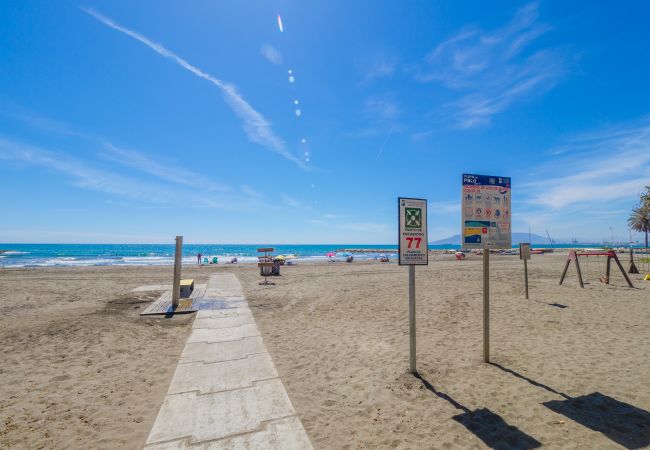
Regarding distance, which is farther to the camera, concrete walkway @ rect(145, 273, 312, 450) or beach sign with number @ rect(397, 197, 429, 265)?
beach sign with number @ rect(397, 197, 429, 265)

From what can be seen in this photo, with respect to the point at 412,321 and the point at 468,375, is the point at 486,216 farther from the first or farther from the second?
the point at 468,375

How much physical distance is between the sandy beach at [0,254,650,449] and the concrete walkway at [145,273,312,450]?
0.76 ft

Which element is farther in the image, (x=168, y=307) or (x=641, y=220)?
(x=641, y=220)

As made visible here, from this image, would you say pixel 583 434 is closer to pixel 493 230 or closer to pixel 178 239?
pixel 493 230

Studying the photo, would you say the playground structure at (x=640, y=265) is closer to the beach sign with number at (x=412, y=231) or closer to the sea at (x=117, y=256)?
the beach sign with number at (x=412, y=231)

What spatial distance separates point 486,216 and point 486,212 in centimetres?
7

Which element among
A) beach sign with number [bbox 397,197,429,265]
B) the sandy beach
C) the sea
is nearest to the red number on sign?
beach sign with number [bbox 397,197,429,265]

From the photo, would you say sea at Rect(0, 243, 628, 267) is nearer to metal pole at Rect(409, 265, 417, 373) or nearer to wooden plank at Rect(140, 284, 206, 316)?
wooden plank at Rect(140, 284, 206, 316)

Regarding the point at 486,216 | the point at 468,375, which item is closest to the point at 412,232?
the point at 486,216

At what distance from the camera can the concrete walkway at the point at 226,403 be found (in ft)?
11.2

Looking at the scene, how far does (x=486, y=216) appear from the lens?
564cm

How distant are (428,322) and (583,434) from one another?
5339 millimetres

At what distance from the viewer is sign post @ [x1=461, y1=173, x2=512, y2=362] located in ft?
18.0

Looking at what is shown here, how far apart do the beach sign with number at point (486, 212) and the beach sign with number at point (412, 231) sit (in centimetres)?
82
